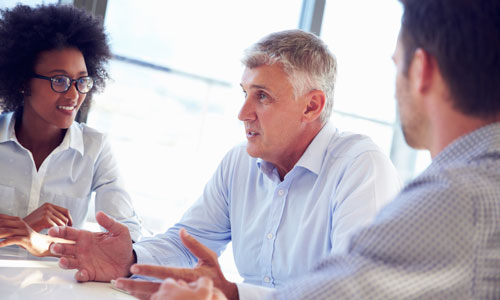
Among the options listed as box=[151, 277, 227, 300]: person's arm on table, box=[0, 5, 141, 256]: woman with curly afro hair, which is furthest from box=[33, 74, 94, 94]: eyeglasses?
box=[151, 277, 227, 300]: person's arm on table

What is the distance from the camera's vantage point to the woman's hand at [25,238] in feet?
4.86

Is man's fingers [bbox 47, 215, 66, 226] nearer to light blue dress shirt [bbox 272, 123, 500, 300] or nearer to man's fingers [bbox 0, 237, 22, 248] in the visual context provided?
man's fingers [bbox 0, 237, 22, 248]

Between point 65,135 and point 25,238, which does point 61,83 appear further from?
point 25,238

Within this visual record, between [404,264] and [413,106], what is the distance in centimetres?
Answer: 33

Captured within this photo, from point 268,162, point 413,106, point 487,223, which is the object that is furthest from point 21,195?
point 487,223

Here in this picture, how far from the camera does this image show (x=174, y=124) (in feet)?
12.2

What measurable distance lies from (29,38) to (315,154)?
1.27m

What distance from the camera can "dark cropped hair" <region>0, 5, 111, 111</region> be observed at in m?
1.93

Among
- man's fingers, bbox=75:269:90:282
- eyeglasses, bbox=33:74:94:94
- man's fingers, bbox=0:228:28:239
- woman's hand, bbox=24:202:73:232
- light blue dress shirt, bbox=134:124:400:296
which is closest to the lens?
man's fingers, bbox=75:269:90:282

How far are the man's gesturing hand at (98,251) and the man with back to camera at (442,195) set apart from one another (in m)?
0.55

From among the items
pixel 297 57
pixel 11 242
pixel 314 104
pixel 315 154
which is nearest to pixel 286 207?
pixel 315 154

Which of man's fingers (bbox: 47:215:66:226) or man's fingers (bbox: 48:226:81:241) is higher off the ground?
man's fingers (bbox: 48:226:81:241)

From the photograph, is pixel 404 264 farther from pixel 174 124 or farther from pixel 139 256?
pixel 174 124

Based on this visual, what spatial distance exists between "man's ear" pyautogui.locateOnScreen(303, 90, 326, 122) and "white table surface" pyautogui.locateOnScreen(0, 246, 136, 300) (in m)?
0.90
